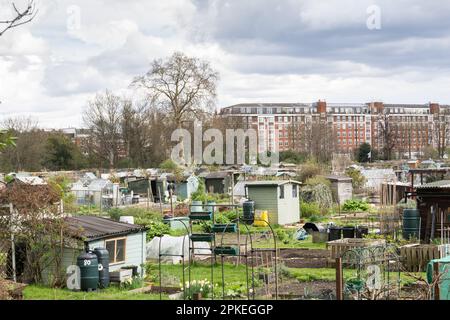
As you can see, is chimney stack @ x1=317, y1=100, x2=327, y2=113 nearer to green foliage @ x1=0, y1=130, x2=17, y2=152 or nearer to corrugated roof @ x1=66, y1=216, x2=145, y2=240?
corrugated roof @ x1=66, y1=216, x2=145, y2=240

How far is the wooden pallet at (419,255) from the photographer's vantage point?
18.2 m

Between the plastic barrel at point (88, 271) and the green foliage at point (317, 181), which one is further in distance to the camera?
the green foliage at point (317, 181)

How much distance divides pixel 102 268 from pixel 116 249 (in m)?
1.35

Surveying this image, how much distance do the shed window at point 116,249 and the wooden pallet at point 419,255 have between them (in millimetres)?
6752

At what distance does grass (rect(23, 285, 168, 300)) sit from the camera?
14766 mm

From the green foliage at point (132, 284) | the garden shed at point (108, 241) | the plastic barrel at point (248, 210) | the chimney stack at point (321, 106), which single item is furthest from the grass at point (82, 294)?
the chimney stack at point (321, 106)

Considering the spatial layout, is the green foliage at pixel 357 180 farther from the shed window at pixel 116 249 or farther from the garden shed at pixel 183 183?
the shed window at pixel 116 249

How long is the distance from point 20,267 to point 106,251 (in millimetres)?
2085

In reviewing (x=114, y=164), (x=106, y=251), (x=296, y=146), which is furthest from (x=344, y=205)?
(x=296, y=146)

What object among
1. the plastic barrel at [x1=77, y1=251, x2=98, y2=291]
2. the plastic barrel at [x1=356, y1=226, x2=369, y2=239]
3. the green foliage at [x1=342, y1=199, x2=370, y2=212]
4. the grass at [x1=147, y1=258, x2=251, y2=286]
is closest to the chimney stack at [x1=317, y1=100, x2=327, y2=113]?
the green foliage at [x1=342, y1=199, x2=370, y2=212]

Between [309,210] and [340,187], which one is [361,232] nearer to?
[309,210]

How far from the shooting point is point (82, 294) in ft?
50.0

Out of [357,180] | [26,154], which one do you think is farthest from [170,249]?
[26,154]

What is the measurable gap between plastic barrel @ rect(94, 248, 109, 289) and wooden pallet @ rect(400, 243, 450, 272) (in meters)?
7.23
